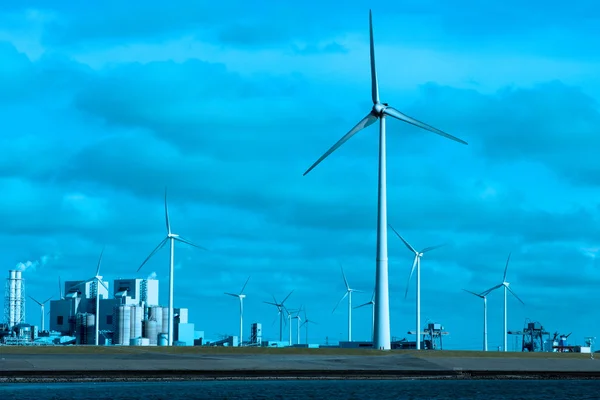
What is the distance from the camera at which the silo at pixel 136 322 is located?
191 metres

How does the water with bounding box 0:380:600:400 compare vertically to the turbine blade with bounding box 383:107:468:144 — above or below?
below

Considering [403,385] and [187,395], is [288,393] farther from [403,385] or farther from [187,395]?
[403,385]

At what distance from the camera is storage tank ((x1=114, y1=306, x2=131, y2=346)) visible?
188 metres

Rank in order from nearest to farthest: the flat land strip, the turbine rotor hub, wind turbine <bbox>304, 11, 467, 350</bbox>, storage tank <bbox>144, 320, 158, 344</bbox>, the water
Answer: the water < the flat land strip < wind turbine <bbox>304, 11, 467, 350</bbox> < the turbine rotor hub < storage tank <bbox>144, 320, 158, 344</bbox>

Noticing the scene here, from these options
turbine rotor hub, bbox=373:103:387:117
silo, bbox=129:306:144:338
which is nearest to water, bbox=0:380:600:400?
turbine rotor hub, bbox=373:103:387:117

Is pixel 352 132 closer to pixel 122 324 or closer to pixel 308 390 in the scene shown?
pixel 308 390

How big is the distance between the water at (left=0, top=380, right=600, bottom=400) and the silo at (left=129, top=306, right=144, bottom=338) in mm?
110835

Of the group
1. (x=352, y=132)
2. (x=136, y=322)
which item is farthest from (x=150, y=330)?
(x=352, y=132)

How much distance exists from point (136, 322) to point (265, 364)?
108793mm

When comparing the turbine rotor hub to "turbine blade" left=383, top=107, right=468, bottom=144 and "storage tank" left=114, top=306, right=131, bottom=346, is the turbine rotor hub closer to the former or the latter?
"turbine blade" left=383, top=107, right=468, bottom=144

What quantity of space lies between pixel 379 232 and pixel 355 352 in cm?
1199

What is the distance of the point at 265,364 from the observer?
87250mm

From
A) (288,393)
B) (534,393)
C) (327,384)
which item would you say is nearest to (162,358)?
(327,384)

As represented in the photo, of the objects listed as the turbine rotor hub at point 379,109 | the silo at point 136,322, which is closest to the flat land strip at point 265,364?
the turbine rotor hub at point 379,109
